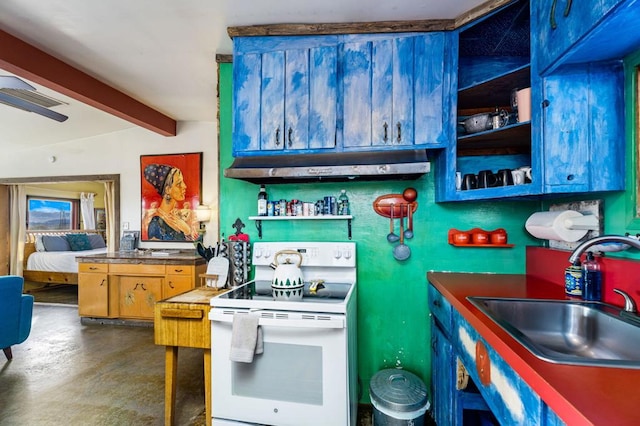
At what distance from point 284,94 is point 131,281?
10.3ft

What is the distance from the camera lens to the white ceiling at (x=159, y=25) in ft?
5.47

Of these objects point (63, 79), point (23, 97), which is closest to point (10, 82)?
point (63, 79)

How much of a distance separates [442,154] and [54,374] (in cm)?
350

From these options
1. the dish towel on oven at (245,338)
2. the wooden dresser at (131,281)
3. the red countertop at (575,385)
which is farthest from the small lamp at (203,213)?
the red countertop at (575,385)

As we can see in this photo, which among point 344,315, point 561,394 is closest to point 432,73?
point 344,315

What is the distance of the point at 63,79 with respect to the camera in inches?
93.6

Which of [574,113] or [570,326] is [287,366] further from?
[574,113]

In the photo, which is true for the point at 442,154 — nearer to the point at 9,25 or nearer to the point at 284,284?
the point at 284,284

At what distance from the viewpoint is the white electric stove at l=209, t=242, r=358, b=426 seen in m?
1.43

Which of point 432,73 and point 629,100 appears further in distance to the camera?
point 432,73

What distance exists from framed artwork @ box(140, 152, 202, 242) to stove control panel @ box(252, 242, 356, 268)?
2.33 metres

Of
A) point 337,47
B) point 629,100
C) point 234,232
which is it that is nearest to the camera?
point 629,100

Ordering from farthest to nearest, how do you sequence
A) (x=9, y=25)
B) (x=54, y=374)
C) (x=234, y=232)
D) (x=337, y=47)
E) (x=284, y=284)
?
(x=54, y=374), (x=234, y=232), (x=9, y=25), (x=337, y=47), (x=284, y=284)

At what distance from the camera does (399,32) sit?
1764 millimetres
